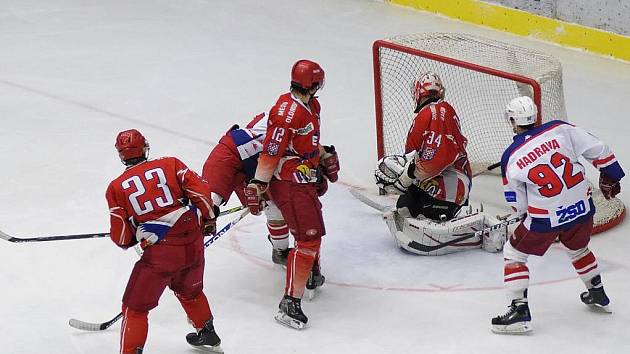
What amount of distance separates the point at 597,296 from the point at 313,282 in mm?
1160

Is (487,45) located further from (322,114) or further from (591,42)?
(591,42)

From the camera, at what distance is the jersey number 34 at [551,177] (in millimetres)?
4535

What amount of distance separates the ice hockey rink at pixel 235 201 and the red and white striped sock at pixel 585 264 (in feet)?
0.61

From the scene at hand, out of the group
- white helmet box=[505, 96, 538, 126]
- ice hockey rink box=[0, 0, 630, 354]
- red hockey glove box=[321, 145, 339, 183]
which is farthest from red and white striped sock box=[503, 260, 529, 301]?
red hockey glove box=[321, 145, 339, 183]

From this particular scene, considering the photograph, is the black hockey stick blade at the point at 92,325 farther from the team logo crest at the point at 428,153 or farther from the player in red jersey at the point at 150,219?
the team logo crest at the point at 428,153

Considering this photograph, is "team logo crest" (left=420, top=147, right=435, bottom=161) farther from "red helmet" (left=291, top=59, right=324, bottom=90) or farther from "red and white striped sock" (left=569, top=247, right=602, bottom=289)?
"red and white striped sock" (left=569, top=247, right=602, bottom=289)

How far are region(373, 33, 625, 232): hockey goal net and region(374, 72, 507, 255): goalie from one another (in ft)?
1.47

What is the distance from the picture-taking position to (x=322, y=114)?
296 inches

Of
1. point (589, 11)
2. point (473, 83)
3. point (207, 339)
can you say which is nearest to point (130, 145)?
point (207, 339)

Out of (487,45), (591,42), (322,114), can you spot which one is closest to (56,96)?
(322,114)

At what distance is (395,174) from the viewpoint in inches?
223

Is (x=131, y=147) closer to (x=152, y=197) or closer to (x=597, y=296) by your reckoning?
(x=152, y=197)

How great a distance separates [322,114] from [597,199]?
7.05 ft

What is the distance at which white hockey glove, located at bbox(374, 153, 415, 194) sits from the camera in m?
5.56
